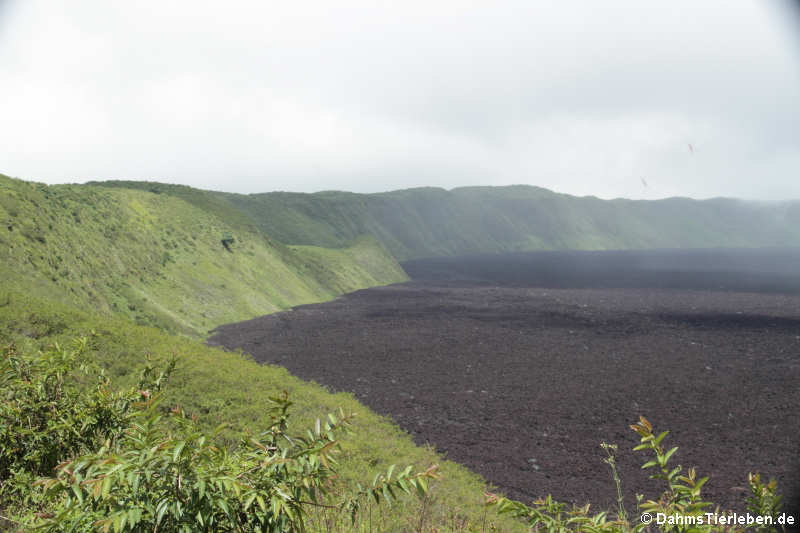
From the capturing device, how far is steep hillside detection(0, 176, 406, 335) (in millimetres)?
23938

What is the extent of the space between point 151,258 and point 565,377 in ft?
102

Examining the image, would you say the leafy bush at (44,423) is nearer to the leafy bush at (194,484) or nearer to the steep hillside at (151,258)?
the leafy bush at (194,484)

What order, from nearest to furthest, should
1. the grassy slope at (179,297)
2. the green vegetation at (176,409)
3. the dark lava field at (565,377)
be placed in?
1. the green vegetation at (176,409)
2. the grassy slope at (179,297)
3. the dark lava field at (565,377)

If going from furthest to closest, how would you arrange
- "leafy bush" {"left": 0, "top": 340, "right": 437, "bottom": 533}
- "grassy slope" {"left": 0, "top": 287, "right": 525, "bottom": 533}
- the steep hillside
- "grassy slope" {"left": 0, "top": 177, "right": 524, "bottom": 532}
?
1. the steep hillside
2. "grassy slope" {"left": 0, "top": 177, "right": 524, "bottom": 532}
3. "grassy slope" {"left": 0, "top": 287, "right": 525, "bottom": 533}
4. "leafy bush" {"left": 0, "top": 340, "right": 437, "bottom": 533}

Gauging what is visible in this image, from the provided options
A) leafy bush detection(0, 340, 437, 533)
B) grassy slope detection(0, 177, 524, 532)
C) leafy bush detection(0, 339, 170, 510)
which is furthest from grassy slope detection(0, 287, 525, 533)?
leafy bush detection(0, 340, 437, 533)

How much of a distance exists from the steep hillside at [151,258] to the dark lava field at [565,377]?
3971 millimetres

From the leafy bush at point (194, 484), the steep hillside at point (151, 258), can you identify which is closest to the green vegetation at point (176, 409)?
the leafy bush at point (194, 484)

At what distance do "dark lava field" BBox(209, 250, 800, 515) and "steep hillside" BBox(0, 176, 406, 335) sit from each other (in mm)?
3971

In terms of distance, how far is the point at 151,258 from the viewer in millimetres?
34406

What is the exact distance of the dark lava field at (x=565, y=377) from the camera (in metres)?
14.9

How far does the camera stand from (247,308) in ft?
125

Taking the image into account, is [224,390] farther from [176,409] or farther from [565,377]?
[565,377]

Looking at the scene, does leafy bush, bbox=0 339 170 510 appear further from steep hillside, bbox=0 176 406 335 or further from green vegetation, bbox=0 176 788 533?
steep hillside, bbox=0 176 406 335

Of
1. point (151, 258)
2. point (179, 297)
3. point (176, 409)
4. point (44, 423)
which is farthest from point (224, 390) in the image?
point (151, 258)
